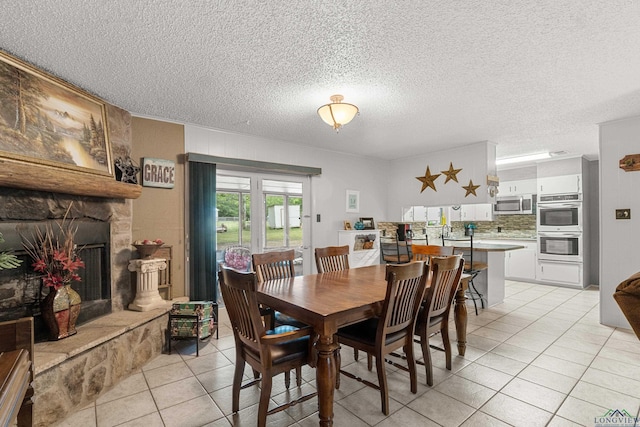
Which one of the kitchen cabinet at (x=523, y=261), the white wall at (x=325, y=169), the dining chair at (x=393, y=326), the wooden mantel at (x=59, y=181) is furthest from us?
the kitchen cabinet at (x=523, y=261)

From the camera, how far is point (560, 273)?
18.8 feet

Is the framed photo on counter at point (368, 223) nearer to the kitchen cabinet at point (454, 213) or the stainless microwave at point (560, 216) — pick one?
the kitchen cabinet at point (454, 213)

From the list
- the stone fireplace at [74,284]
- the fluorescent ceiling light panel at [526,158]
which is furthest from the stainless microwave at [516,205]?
the stone fireplace at [74,284]

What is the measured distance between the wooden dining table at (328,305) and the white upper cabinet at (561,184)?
171 inches

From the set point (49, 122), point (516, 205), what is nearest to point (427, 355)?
point (49, 122)

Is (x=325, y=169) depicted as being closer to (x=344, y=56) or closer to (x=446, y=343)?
(x=344, y=56)

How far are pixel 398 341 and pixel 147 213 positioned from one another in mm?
2915

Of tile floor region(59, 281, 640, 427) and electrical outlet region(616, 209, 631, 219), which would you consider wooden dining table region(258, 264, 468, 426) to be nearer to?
tile floor region(59, 281, 640, 427)

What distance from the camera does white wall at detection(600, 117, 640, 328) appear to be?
3547 mm

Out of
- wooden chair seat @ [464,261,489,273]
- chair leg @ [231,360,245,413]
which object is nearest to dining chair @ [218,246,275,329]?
chair leg @ [231,360,245,413]

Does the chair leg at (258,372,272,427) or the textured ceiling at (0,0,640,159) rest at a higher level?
the textured ceiling at (0,0,640,159)

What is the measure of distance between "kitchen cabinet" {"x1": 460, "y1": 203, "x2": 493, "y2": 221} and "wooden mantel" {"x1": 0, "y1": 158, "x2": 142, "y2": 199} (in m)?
5.95

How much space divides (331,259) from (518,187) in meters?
5.02

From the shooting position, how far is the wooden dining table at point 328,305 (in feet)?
5.74
